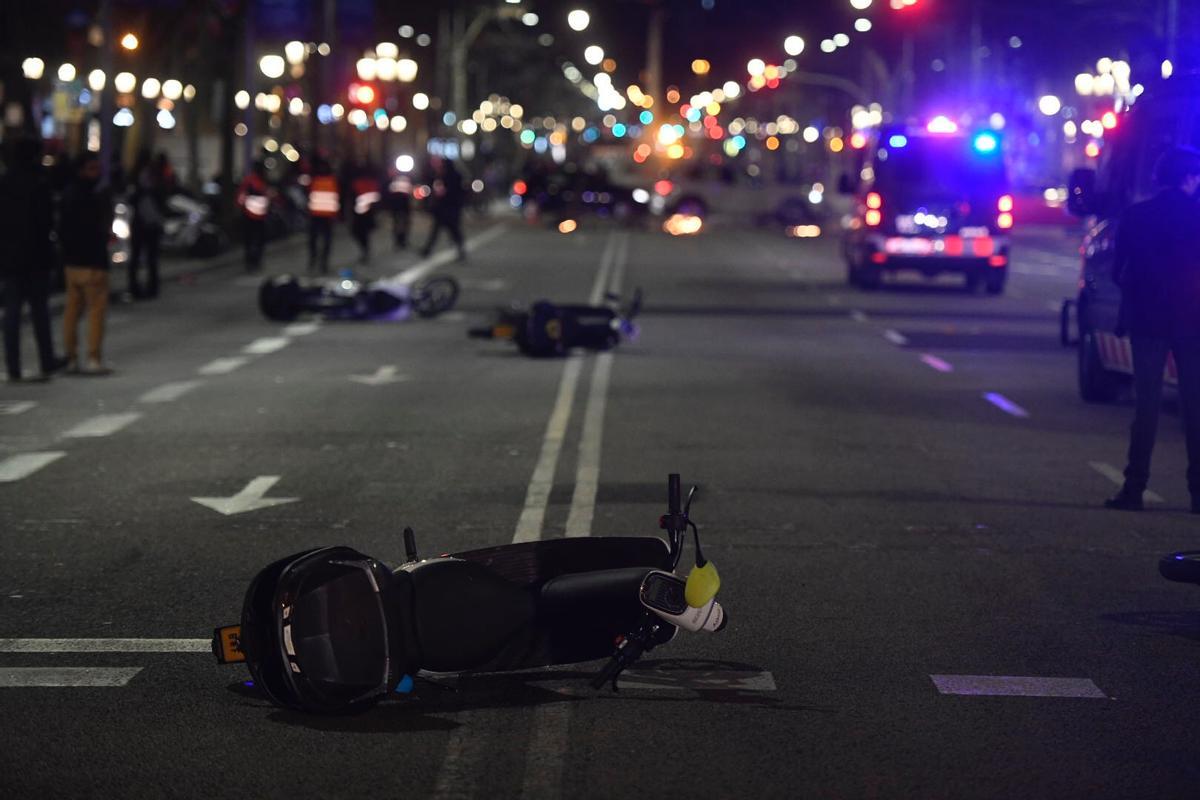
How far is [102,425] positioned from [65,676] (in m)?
7.94

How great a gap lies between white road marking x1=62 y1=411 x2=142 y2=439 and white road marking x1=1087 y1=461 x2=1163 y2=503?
6662mm

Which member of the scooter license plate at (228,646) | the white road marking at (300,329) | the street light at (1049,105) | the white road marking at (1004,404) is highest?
the scooter license plate at (228,646)

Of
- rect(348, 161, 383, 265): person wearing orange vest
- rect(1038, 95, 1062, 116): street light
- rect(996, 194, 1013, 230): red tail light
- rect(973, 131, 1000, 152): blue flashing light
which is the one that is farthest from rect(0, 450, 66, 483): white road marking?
rect(1038, 95, 1062, 116): street light

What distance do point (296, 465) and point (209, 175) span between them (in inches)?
2820

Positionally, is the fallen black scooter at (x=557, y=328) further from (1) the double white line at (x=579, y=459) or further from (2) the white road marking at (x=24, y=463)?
(2) the white road marking at (x=24, y=463)

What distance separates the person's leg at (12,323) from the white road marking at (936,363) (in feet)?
28.1

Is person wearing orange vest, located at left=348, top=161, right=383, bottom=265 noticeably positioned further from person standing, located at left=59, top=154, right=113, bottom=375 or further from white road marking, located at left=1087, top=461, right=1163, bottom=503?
white road marking, located at left=1087, top=461, right=1163, bottom=503

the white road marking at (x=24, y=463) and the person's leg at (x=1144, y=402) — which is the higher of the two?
the person's leg at (x=1144, y=402)

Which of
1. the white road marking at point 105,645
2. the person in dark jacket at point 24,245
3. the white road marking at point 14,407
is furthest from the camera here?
the person in dark jacket at point 24,245

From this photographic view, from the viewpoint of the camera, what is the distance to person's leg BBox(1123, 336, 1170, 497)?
11695mm

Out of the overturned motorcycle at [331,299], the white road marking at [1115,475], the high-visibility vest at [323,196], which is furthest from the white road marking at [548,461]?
the high-visibility vest at [323,196]

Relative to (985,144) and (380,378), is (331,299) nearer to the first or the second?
(380,378)

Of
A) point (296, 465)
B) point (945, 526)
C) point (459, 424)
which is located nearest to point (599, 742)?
point (945, 526)

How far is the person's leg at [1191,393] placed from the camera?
1158cm
